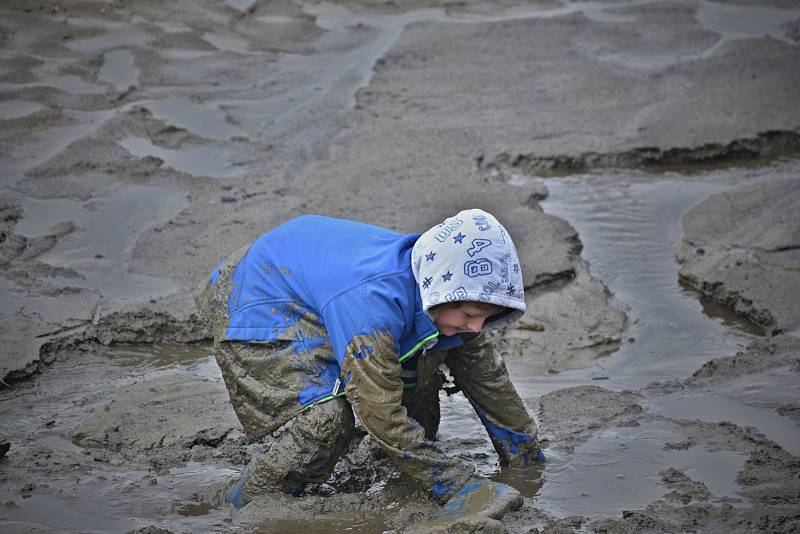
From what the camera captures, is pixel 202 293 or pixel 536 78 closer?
pixel 202 293

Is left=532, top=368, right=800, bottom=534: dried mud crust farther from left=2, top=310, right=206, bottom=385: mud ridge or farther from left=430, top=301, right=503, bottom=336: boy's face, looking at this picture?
left=2, top=310, right=206, bottom=385: mud ridge

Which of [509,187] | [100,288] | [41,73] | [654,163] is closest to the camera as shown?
[100,288]

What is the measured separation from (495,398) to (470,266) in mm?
753

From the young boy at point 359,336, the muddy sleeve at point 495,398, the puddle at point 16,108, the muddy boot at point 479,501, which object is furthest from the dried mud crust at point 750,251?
the puddle at point 16,108

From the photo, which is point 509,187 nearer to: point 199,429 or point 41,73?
point 199,429

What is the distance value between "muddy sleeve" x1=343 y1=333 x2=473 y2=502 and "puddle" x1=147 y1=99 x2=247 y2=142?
4005 millimetres

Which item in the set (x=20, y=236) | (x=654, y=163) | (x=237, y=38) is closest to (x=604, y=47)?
(x=654, y=163)

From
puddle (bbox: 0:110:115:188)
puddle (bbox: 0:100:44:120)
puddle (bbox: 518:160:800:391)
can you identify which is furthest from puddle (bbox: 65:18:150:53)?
puddle (bbox: 518:160:800:391)

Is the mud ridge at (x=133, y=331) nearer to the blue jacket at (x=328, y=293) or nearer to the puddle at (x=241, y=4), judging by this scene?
the blue jacket at (x=328, y=293)

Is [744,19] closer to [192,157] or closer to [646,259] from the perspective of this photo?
[646,259]

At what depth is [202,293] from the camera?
3271 mm

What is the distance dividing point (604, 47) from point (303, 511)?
623 centimetres

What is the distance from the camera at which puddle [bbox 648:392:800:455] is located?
3527mm

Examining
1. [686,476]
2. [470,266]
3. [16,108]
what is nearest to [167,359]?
[470,266]
